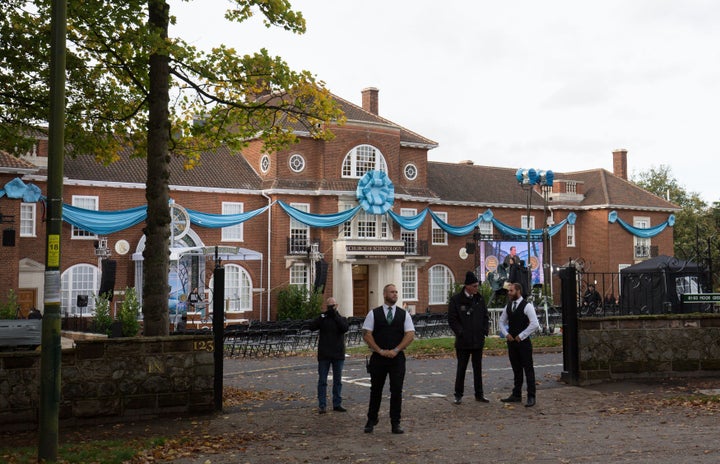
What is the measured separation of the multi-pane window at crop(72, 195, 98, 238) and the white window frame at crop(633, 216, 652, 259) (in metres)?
36.1

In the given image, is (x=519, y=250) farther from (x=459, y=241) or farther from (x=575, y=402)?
(x=575, y=402)

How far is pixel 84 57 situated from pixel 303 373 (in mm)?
8514

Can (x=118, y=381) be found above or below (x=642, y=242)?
below

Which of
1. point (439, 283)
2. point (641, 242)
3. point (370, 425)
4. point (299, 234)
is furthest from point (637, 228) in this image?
point (370, 425)

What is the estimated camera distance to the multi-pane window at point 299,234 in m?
41.1

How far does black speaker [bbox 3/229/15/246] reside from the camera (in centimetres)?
3225

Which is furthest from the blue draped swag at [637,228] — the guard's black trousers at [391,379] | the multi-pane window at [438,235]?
the guard's black trousers at [391,379]

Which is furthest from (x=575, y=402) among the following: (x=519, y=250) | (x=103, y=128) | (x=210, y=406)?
(x=519, y=250)

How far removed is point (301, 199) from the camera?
4181 centimetres

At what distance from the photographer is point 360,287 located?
147 ft

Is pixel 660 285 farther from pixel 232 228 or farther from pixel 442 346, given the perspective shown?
pixel 232 228

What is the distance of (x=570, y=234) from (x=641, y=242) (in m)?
5.22

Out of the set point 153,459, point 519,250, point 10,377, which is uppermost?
point 519,250

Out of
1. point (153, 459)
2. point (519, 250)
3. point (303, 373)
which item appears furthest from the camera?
point (519, 250)
